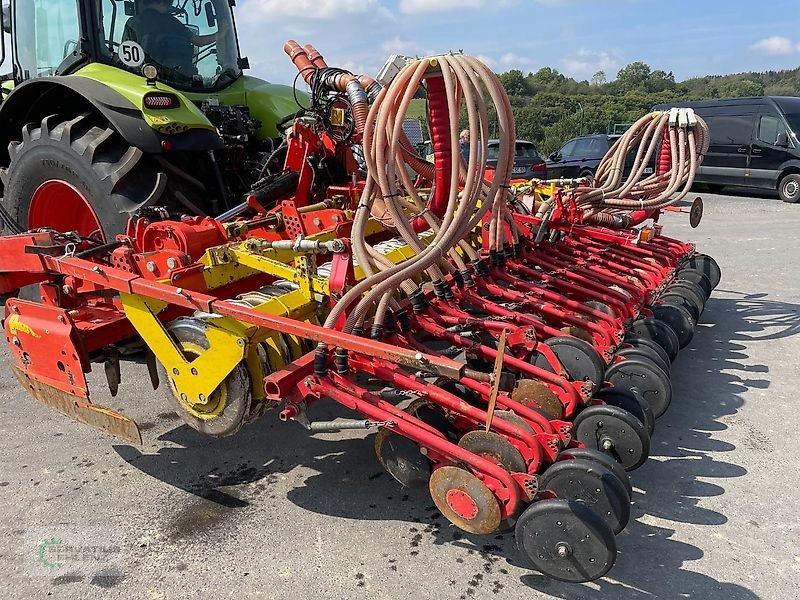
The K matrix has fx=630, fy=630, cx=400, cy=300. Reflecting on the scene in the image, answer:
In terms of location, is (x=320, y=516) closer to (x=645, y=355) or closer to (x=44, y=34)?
(x=645, y=355)

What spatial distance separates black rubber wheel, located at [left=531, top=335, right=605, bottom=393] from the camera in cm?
279

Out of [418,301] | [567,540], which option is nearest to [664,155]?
[418,301]

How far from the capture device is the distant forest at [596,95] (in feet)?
76.3

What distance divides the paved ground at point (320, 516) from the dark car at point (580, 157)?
9.50 metres

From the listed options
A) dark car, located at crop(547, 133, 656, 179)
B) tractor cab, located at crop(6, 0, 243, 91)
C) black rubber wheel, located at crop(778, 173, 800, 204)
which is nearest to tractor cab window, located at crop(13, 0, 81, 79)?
tractor cab, located at crop(6, 0, 243, 91)

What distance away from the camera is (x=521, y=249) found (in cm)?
391

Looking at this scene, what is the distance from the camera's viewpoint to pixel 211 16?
4.80 metres

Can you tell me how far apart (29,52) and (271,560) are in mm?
4092

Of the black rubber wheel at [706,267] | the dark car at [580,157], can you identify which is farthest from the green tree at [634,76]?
the black rubber wheel at [706,267]

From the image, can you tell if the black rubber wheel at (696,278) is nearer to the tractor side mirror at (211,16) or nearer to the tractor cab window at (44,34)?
the tractor side mirror at (211,16)

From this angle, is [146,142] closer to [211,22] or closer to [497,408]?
[211,22]

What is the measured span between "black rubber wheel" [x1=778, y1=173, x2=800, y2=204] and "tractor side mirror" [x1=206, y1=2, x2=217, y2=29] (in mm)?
10610

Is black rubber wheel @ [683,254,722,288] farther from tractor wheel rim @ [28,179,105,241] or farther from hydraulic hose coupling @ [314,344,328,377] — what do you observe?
tractor wheel rim @ [28,179,105,241]

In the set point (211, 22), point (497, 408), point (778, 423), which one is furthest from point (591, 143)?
point (497, 408)
